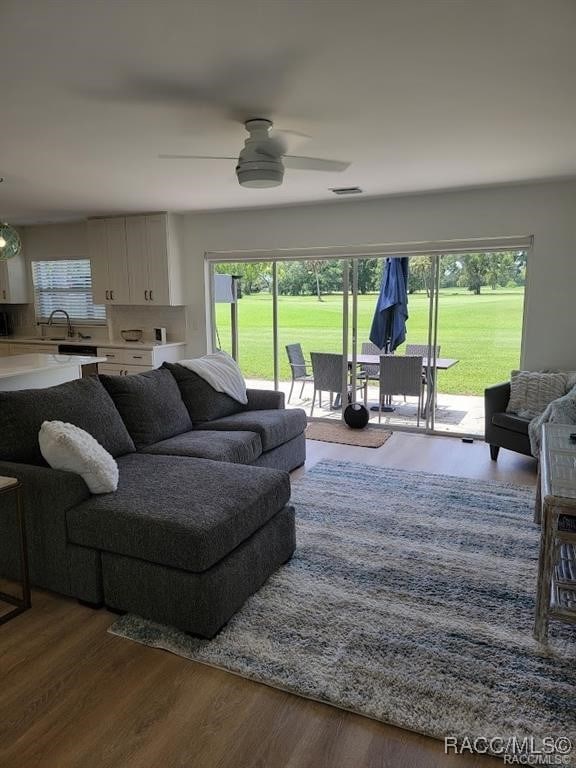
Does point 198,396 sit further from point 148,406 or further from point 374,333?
point 374,333

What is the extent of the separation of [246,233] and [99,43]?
427cm

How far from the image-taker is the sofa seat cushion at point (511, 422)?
439 centimetres

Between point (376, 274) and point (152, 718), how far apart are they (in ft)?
16.3

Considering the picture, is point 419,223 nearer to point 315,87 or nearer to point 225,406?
point 225,406

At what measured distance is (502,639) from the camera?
2295mm

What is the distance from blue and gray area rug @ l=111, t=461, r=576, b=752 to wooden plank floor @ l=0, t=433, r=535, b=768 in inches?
3.1

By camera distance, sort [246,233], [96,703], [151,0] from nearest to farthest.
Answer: [151,0] → [96,703] → [246,233]

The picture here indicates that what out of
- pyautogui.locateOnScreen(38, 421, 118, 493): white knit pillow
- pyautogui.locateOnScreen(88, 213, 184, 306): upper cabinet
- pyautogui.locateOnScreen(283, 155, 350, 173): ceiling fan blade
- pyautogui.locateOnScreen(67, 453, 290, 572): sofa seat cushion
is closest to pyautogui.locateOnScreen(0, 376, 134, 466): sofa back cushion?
A: pyautogui.locateOnScreen(38, 421, 118, 493): white knit pillow

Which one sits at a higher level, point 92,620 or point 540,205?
point 540,205

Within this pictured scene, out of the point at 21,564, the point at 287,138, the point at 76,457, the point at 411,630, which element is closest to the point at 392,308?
the point at 287,138

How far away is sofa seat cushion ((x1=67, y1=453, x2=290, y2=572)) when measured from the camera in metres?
2.26

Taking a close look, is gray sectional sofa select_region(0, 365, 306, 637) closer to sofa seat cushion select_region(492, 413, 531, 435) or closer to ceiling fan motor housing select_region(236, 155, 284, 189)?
ceiling fan motor housing select_region(236, 155, 284, 189)

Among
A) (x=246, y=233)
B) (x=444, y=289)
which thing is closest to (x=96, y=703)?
(x=444, y=289)

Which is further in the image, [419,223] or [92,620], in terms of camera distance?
[419,223]
